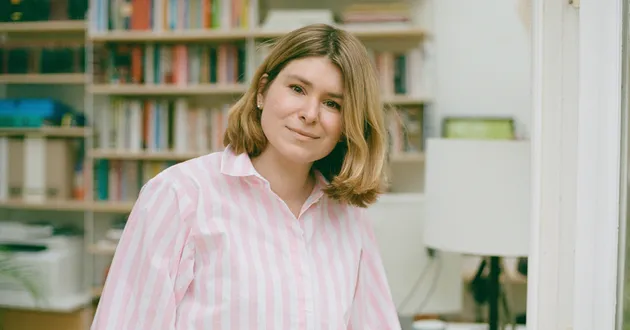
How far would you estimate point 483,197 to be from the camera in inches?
66.5

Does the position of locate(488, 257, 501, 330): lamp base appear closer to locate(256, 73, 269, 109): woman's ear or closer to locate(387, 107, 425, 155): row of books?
locate(256, 73, 269, 109): woman's ear

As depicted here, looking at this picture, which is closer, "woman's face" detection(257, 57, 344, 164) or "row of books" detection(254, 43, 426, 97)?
"woman's face" detection(257, 57, 344, 164)

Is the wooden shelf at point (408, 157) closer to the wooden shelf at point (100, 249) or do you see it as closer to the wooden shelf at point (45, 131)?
the wooden shelf at point (100, 249)

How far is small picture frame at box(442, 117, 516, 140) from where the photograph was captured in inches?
112

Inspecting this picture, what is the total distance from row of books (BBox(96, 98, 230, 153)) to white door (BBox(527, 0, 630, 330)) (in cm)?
219

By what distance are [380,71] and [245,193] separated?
2.03m

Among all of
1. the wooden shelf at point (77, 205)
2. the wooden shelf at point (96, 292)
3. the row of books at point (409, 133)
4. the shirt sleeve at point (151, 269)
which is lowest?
the wooden shelf at point (96, 292)

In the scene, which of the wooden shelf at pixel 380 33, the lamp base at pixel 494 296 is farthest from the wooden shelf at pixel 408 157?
the lamp base at pixel 494 296

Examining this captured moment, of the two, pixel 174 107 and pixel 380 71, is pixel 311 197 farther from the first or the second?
pixel 174 107

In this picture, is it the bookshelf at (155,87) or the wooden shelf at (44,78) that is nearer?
the bookshelf at (155,87)

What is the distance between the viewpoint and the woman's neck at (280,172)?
46.1 inches

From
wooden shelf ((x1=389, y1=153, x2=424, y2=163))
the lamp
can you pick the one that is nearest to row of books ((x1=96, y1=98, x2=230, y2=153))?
wooden shelf ((x1=389, y1=153, x2=424, y2=163))

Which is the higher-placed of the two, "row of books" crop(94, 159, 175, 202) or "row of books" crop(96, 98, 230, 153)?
"row of books" crop(96, 98, 230, 153)

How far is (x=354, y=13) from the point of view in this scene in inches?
118
